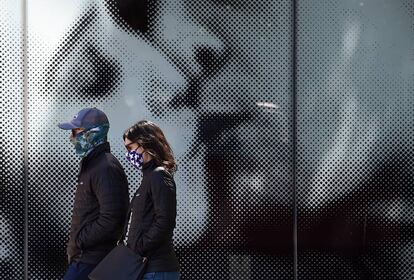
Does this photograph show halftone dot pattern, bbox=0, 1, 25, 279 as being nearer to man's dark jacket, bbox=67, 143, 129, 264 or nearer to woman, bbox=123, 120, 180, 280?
man's dark jacket, bbox=67, 143, 129, 264

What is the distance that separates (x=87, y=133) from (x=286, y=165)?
232cm

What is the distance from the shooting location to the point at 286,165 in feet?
22.1

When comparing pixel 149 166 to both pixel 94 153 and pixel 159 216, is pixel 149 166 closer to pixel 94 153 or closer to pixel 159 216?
pixel 159 216

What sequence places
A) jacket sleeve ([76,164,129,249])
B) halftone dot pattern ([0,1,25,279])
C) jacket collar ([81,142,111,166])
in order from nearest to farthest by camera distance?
jacket sleeve ([76,164,129,249])
jacket collar ([81,142,111,166])
halftone dot pattern ([0,1,25,279])

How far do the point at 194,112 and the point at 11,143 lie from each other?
1.56 metres

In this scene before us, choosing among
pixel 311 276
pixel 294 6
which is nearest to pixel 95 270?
pixel 311 276

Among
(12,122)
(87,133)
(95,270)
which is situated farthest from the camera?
(12,122)

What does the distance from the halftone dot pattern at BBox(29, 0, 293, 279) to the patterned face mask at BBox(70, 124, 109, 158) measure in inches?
65.8

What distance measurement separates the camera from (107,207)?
15.1 feet

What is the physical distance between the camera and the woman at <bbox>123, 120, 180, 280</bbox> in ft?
14.3

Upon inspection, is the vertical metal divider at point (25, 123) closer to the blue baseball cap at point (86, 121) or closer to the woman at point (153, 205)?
the blue baseball cap at point (86, 121)

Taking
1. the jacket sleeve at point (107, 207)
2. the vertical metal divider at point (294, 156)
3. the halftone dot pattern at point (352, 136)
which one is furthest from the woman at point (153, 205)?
the halftone dot pattern at point (352, 136)

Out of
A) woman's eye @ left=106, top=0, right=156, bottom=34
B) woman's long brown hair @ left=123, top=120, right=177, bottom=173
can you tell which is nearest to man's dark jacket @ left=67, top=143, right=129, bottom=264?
woman's long brown hair @ left=123, top=120, right=177, bottom=173

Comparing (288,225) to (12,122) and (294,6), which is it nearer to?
(294,6)
